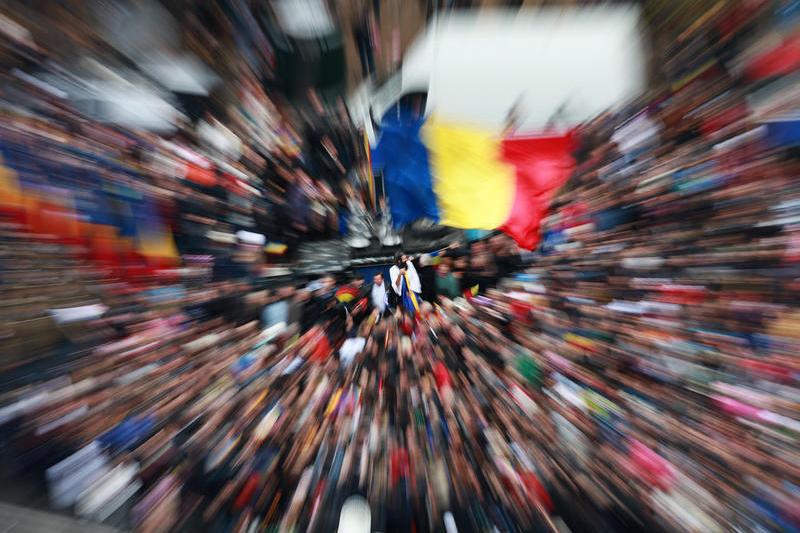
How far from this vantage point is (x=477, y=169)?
2486 mm

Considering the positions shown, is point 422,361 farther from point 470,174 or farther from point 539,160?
point 539,160

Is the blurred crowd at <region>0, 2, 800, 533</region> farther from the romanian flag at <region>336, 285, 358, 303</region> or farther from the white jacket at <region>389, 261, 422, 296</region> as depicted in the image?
the white jacket at <region>389, 261, 422, 296</region>

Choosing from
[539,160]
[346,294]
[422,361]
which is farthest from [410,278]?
[539,160]

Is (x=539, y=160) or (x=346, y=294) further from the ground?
(x=539, y=160)

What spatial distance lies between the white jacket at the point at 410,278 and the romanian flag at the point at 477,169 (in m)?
1.73

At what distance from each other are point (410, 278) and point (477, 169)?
2198 mm

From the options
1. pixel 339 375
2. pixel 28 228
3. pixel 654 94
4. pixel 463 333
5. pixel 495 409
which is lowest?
pixel 495 409

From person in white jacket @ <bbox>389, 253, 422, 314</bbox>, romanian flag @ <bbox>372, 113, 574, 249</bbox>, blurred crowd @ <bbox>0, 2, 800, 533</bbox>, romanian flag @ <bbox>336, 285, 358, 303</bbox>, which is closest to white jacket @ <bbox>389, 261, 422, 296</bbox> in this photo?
person in white jacket @ <bbox>389, 253, 422, 314</bbox>

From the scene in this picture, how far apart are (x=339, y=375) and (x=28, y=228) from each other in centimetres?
256

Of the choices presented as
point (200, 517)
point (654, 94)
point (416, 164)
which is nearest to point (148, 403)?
point (200, 517)

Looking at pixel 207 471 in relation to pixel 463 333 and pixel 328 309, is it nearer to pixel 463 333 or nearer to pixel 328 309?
pixel 328 309

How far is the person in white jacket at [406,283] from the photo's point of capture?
4.33 metres

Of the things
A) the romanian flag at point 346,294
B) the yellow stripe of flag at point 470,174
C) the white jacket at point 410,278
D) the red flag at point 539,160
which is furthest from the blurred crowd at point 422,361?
the white jacket at point 410,278

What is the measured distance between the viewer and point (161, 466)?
75.2 inches
